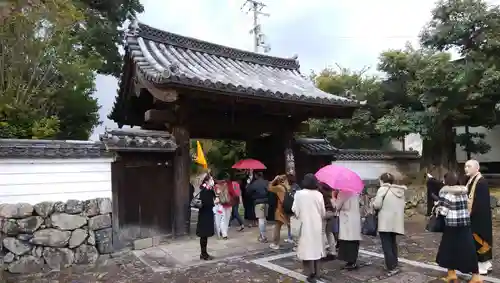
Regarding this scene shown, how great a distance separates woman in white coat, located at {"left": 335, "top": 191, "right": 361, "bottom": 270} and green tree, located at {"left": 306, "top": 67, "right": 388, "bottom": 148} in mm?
9237

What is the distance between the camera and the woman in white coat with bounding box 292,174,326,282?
5926 millimetres

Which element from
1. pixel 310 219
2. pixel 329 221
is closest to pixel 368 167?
pixel 329 221

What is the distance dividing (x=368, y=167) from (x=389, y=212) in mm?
8033

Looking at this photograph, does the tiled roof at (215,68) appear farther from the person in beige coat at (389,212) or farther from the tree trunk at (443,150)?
the tree trunk at (443,150)

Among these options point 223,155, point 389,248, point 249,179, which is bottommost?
point 389,248

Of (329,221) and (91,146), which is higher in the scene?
(91,146)

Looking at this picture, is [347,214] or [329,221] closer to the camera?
[347,214]

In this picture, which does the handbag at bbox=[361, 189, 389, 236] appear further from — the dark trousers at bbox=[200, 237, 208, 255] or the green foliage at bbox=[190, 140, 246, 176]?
the green foliage at bbox=[190, 140, 246, 176]

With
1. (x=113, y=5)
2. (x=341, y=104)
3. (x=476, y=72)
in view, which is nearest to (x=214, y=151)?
(x=113, y=5)

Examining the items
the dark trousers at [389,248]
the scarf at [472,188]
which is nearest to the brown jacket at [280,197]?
the dark trousers at [389,248]

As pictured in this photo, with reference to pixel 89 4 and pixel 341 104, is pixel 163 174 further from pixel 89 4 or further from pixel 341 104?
pixel 89 4

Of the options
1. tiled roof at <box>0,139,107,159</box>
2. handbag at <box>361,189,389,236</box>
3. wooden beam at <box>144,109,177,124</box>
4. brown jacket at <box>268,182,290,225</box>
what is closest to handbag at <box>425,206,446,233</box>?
handbag at <box>361,189,389,236</box>

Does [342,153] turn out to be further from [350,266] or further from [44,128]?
[44,128]

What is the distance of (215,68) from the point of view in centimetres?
1104
